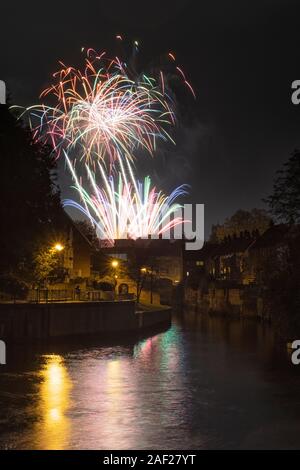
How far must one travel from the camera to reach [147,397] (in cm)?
3139

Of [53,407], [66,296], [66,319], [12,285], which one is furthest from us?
[66,296]

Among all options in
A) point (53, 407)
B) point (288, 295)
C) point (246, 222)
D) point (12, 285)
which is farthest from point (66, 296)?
point (246, 222)

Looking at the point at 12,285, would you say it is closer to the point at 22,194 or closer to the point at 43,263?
the point at 43,263

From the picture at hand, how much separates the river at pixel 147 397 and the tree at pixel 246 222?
81133 mm

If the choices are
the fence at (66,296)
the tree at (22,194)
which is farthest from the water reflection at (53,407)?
the fence at (66,296)

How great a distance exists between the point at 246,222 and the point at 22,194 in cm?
9377

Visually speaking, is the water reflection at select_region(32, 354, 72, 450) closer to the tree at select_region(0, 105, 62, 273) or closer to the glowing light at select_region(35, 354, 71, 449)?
the glowing light at select_region(35, 354, 71, 449)

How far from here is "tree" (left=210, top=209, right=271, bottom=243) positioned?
13389cm

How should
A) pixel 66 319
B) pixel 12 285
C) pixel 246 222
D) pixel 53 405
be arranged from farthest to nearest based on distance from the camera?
pixel 246 222
pixel 66 319
pixel 12 285
pixel 53 405

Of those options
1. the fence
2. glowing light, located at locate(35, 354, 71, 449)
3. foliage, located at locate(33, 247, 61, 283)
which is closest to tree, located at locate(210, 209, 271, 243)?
the fence

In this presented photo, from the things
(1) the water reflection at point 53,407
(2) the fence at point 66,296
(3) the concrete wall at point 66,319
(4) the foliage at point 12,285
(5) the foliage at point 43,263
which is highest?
(5) the foliage at point 43,263

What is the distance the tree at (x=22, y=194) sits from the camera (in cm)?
4783

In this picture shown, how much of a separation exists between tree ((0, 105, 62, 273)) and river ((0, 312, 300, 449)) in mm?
7760

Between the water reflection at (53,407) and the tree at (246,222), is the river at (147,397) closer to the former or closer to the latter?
the water reflection at (53,407)
